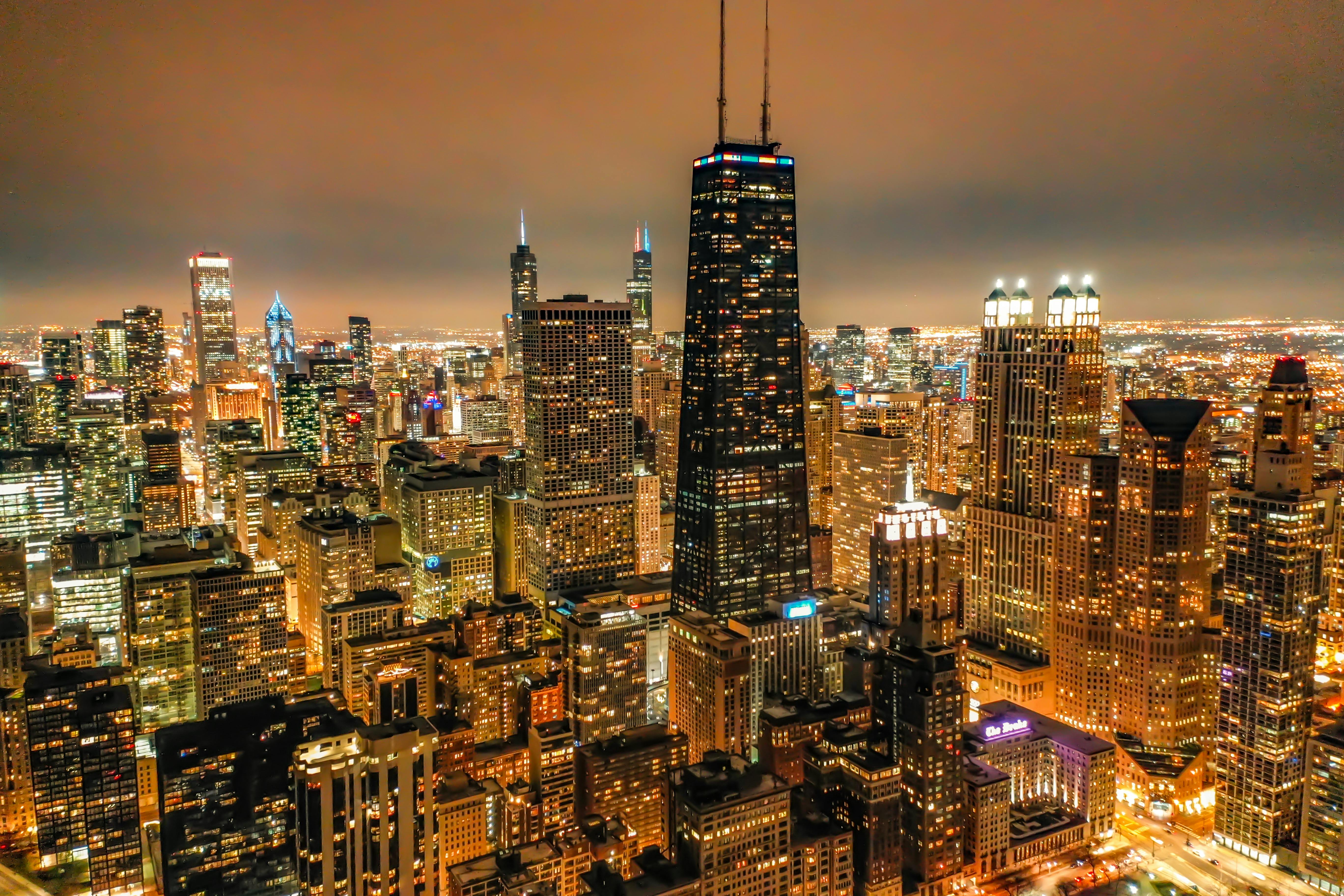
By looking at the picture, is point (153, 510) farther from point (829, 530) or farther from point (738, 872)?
point (738, 872)

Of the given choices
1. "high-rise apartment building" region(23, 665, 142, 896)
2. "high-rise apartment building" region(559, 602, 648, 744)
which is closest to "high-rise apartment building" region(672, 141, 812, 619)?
"high-rise apartment building" region(559, 602, 648, 744)

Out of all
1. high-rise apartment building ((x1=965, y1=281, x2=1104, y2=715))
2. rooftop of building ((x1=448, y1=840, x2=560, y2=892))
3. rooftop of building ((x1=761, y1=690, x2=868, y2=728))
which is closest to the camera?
rooftop of building ((x1=448, y1=840, x2=560, y2=892))

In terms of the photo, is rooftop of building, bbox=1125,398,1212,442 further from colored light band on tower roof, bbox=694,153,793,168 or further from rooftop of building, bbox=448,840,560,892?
rooftop of building, bbox=448,840,560,892

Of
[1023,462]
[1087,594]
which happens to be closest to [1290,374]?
[1087,594]

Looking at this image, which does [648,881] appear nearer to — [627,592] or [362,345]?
[627,592]

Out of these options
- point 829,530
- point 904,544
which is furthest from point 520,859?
point 829,530
